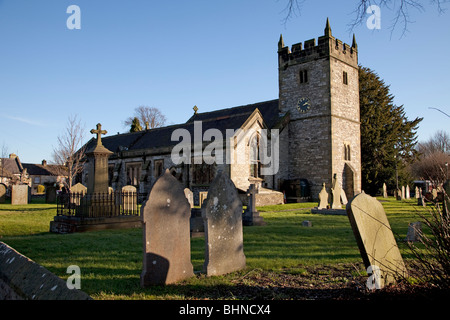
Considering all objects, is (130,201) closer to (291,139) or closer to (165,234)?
(165,234)

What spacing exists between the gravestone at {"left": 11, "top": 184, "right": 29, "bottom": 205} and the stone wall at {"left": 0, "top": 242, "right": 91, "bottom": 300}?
22393 millimetres

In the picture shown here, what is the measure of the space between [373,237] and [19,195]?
79.5ft

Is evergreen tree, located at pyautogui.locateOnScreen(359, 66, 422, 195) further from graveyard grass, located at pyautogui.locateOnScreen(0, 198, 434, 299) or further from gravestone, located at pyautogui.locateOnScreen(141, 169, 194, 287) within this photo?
gravestone, located at pyautogui.locateOnScreen(141, 169, 194, 287)

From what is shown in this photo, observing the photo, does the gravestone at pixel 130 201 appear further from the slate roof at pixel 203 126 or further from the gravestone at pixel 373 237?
the gravestone at pixel 373 237

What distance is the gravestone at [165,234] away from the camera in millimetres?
4906

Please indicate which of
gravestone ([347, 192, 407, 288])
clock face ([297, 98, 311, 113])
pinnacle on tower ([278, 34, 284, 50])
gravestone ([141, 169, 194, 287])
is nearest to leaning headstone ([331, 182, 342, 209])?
clock face ([297, 98, 311, 113])

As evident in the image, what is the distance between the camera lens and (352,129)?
2878 cm

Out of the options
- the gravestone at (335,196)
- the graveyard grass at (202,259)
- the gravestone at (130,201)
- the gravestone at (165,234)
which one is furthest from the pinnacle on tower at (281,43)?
the gravestone at (165,234)

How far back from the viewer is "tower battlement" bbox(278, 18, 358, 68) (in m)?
26.4

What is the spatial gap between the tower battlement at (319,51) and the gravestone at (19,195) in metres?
21.8

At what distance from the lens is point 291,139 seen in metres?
28.0
